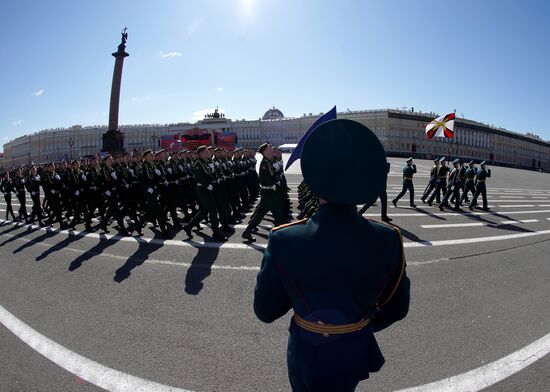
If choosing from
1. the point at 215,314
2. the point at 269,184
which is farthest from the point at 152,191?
the point at 215,314

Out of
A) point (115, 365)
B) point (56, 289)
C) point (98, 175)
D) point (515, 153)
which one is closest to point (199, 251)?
point (56, 289)

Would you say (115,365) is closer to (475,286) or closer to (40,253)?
(475,286)

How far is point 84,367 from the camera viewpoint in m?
3.11

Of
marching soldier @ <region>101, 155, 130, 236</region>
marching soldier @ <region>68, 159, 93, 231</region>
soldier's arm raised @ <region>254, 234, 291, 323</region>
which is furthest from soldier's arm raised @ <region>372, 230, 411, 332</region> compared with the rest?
marching soldier @ <region>68, 159, 93, 231</region>

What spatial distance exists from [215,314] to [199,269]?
1746 mm

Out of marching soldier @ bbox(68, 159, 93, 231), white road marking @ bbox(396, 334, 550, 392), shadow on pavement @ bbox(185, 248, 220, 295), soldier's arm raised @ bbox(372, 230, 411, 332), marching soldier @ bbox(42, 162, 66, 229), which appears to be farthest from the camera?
marching soldier @ bbox(42, 162, 66, 229)

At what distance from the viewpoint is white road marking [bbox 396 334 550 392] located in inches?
109

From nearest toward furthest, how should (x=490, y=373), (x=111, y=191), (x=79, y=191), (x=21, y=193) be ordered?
(x=490, y=373) → (x=111, y=191) → (x=79, y=191) → (x=21, y=193)

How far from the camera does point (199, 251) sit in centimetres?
683

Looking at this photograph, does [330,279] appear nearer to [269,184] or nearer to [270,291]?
[270,291]

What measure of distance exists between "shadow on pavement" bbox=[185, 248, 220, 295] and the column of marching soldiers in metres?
1.04

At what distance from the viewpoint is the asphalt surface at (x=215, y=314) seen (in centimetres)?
300

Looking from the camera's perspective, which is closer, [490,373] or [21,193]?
[490,373]

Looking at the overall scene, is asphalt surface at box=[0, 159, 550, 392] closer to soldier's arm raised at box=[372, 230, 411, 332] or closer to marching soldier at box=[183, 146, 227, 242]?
marching soldier at box=[183, 146, 227, 242]
